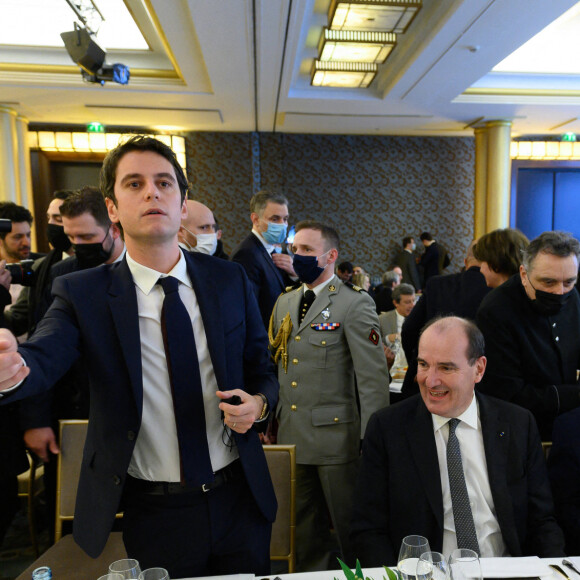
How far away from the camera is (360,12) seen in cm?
442

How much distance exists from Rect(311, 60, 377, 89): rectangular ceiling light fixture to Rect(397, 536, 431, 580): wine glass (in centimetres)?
541

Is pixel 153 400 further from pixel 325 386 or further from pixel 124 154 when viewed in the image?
pixel 325 386

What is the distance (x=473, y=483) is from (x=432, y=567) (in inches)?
27.7

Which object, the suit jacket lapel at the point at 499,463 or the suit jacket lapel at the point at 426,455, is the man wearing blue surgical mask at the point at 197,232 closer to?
the suit jacket lapel at the point at 426,455

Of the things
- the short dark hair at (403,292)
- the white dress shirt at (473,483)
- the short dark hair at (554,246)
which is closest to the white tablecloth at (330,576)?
the white dress shirt at (473,483)

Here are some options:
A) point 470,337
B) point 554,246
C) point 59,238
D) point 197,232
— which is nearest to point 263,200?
point 197,232

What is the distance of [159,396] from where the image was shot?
50.8 inches

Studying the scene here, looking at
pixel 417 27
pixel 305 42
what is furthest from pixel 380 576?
pixel 305 42

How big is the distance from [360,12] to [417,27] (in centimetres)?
82

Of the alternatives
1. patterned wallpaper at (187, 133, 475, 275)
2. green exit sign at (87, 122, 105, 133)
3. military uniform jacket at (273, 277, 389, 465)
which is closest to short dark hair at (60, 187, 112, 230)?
military uniform jacket at (273, 277, 389, 465)

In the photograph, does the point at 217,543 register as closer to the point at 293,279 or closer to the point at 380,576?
the point at 380,576

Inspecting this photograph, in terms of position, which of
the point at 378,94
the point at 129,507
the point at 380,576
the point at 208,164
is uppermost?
the point at 378,94

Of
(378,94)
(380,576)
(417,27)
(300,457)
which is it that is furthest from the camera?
(378,94)

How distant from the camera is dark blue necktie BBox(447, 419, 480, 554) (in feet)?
5.21
